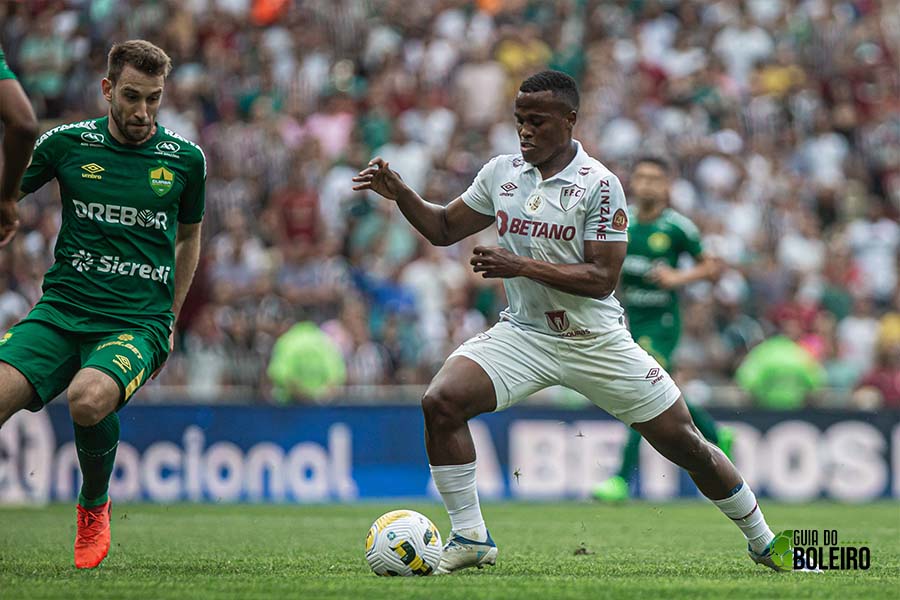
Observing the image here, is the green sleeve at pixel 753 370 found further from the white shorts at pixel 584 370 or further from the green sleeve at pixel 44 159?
the green sleeve at pixel 44 159

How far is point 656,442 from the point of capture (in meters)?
7.95

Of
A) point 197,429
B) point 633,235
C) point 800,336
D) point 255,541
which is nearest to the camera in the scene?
point 255,541

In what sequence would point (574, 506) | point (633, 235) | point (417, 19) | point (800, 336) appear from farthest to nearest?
point (417, 19)
point (800, 336)
point (574, 506)
point (633, 235)

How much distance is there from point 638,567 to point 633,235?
538cm

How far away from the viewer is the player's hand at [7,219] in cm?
738

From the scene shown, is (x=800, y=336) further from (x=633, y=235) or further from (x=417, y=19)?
(x=417, y=19)

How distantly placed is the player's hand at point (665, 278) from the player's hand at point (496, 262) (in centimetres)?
536

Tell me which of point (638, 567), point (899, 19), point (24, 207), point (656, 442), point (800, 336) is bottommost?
point (638, 567)

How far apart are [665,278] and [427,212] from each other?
4809 millimetres

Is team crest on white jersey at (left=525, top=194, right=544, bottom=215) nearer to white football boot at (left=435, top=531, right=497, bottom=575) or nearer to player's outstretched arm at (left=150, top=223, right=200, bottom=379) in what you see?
white football boot at (left=435, top=531, right=497, bottom=575)

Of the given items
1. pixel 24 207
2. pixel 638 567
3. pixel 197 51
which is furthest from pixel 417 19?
pixel 638 567

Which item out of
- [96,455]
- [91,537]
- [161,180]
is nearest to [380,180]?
[161,180]

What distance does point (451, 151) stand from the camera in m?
19.4

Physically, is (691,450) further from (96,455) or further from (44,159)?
(44,159)
